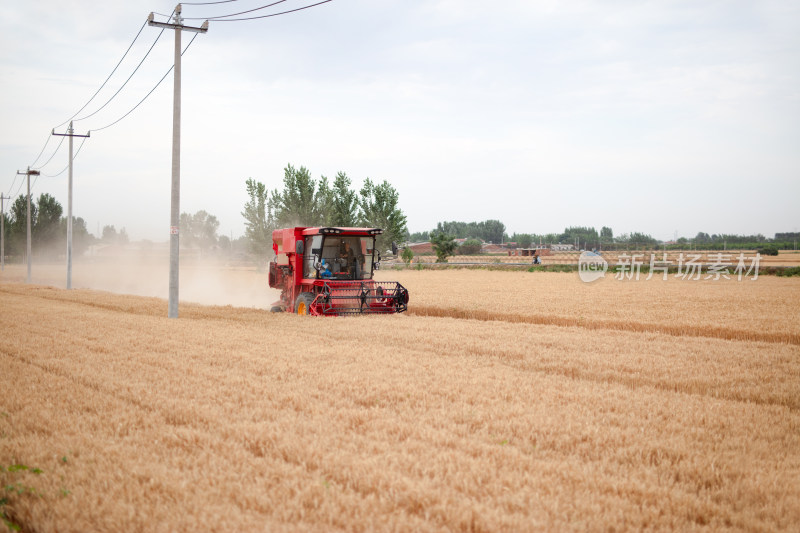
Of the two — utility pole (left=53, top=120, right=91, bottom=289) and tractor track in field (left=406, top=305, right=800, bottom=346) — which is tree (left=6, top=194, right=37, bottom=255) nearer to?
utility pole (left=53, top=120, right=91, bottom=289)

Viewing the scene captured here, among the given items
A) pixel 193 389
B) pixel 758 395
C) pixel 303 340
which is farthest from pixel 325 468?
pixel 303 340

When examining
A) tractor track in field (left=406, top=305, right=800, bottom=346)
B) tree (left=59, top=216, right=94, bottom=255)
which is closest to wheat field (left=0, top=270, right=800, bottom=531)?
tractor track in field (left=406, top=305, right=800, bottom=346)

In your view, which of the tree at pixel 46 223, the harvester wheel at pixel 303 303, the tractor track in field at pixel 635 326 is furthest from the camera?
the tree at pixel 46 223

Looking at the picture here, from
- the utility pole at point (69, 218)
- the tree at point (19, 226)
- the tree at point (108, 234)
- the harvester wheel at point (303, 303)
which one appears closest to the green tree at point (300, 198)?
the utility pole at point (69, 218)

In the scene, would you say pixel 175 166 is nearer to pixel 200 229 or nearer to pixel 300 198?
pixel 300 198

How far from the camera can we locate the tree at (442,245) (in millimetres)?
72250

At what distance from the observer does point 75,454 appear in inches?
209

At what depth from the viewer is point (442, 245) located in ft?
239

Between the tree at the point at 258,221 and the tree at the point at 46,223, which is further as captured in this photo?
the tree at the point at 46,223

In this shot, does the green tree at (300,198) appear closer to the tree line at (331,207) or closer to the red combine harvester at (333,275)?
the tree line at (331,207)

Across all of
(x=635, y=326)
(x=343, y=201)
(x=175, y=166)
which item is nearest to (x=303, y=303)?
(x=175, y=166)

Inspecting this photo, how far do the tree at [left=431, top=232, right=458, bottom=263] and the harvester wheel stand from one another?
180 feet

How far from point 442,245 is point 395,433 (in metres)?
67.3

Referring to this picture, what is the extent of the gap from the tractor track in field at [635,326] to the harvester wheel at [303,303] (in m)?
4.86
